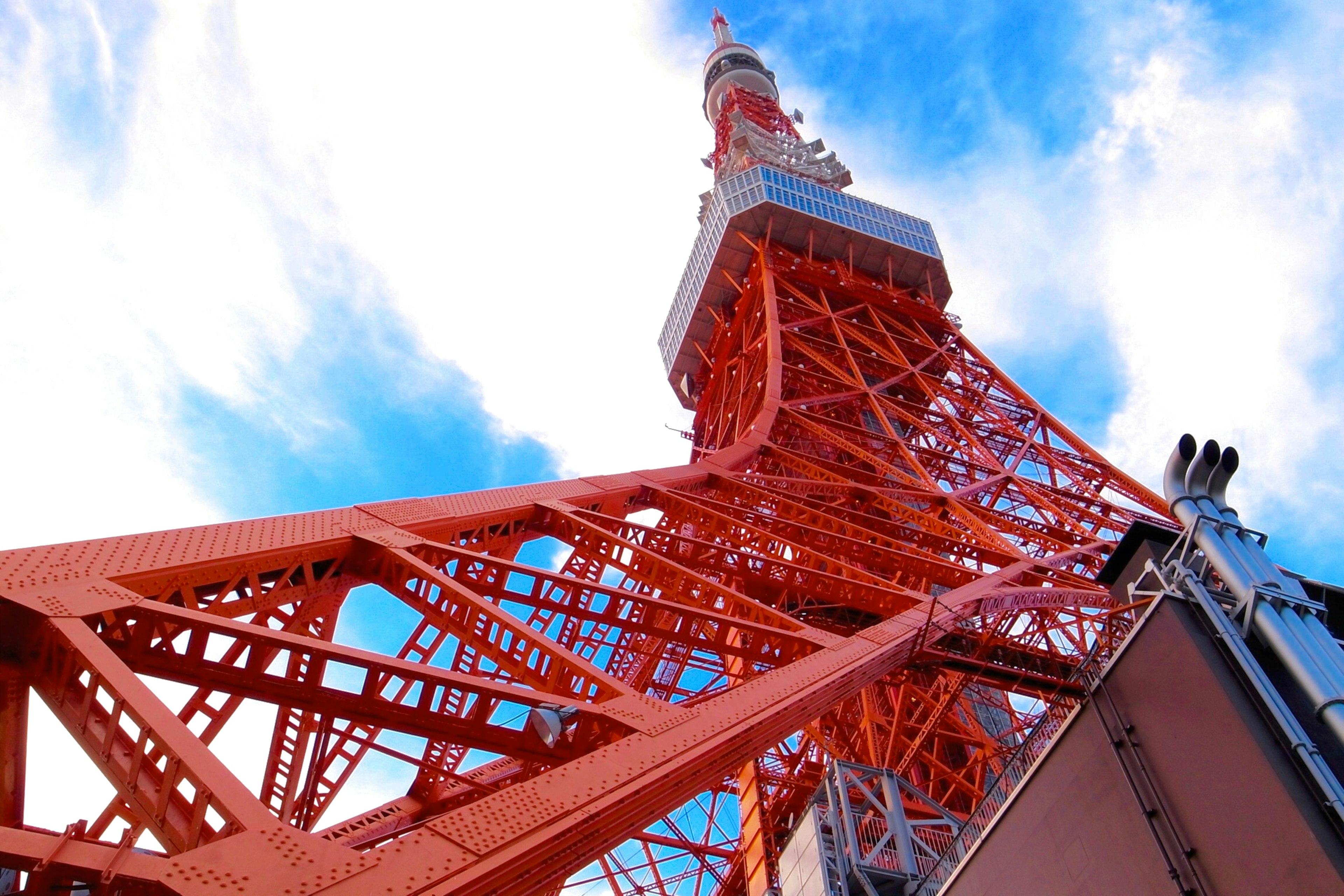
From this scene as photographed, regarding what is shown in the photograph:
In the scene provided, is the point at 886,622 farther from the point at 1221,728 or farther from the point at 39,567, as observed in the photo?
the point at 39,567

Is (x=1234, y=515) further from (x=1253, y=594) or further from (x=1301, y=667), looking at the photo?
(x=1301, y=667)

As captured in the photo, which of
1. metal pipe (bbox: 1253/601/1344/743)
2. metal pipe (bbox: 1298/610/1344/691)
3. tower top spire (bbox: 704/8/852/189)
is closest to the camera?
metal pipe (bbox: 1253/601/1344/743)

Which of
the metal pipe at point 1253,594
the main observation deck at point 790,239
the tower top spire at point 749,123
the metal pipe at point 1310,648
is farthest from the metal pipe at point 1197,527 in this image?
the tower top spire at point 749,123

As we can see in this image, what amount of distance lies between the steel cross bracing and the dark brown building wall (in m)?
1.00

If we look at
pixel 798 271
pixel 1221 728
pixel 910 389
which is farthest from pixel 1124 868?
pixel 798 271

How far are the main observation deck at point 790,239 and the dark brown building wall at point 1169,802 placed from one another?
26483 mm

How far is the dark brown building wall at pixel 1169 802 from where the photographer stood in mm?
5777

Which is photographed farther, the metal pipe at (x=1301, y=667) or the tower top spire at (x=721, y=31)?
the tower top spire at (x=721, y=31)

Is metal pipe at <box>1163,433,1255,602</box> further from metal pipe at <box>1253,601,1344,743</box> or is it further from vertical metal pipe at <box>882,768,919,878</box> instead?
vertical metal pipe at <box>882,768,919,878</box>

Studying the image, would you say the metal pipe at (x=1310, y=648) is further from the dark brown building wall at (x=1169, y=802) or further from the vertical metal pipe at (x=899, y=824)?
the vertical metal pipe at (x=899, y=824)

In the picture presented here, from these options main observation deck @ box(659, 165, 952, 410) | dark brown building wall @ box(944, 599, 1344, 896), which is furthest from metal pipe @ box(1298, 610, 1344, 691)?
main observation deck @ box(659, 165, 952, 410)

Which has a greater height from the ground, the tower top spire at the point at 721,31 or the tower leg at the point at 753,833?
the tower top spire at the point at 721,31

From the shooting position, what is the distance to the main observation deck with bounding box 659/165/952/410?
109ft

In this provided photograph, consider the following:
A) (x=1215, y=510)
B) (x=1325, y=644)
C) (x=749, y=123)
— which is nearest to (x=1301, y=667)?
(x=1325, y=644)
